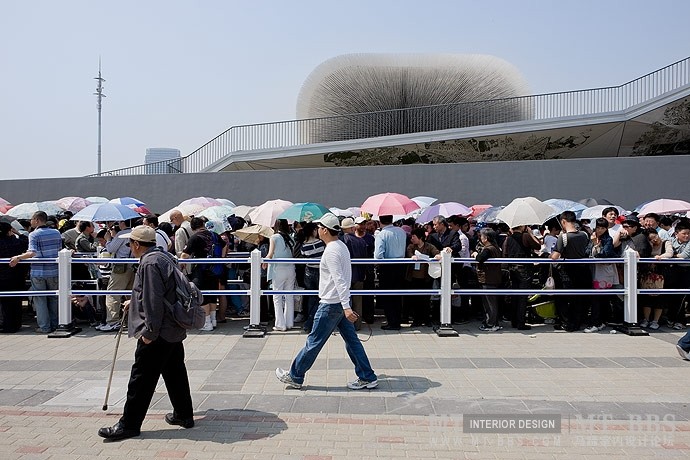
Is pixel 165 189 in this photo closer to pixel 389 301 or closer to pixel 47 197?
pixel 47 197

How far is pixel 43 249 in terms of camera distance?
31.2 feet

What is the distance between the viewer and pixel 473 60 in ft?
127

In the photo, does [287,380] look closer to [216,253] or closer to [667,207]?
[216,253]

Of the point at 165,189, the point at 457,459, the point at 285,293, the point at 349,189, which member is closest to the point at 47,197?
the point at 165,189

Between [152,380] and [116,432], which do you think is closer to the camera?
[116,432]

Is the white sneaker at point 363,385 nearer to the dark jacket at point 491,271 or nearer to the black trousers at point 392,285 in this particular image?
the black trousers at point 392,285

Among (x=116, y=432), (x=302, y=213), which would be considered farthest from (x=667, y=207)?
(x=116, y=432)

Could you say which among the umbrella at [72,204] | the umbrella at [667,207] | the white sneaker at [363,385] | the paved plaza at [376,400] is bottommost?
the paved plaza at [376,400]

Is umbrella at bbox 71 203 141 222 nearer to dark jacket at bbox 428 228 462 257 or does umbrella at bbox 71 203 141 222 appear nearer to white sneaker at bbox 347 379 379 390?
dark jacket at bbox 428 228 462 257

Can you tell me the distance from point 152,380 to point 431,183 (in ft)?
60.4

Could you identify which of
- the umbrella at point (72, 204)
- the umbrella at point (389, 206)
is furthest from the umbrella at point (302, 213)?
the umbrella at point (72, 204)

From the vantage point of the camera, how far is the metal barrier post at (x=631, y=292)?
900cm

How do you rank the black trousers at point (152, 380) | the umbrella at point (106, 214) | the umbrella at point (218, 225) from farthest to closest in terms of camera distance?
the umbrella at point (218, 225)
the umbrella at point (106, 214)
the black trousers at point (152, 380)

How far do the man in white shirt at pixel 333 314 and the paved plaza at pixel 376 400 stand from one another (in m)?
0.18
